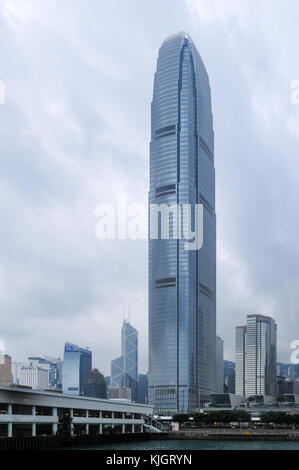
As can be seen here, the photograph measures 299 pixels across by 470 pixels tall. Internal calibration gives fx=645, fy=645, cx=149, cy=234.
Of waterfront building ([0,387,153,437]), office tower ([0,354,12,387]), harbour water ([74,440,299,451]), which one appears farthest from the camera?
office tower ([0,354,12,387])

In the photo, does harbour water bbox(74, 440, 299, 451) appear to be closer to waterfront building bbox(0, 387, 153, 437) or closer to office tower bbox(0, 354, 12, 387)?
waterfront building bbox(0, 387, 153, 437)

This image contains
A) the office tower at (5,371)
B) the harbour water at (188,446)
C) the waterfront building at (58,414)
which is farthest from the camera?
the office tower at (5,371)

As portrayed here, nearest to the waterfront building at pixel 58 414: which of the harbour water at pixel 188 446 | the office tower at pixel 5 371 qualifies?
the harbour water at pixel 188 446

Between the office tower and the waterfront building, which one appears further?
the office tower

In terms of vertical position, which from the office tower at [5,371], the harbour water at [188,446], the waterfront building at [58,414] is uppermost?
the office tower at [5,371]

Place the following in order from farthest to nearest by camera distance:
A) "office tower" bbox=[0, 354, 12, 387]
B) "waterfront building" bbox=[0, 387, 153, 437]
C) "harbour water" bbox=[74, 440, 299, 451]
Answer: "office tower" bbox=[0, 354, 12, 387] → "harbour water" bbox=[74, 440, 299, 451] → "waterfront building" bbox=[0, 387, 153, 437]

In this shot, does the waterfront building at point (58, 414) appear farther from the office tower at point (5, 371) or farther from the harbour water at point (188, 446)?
the office tower at point (5, 371)

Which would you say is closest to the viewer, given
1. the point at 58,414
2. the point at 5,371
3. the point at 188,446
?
the point at 58,414

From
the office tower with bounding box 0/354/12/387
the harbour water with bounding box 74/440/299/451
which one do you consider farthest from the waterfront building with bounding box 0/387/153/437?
the office tower with bounding box 0/354/12/387

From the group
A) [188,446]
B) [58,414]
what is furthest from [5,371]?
[188,446]

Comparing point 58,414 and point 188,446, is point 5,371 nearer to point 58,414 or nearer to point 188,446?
point 58,414

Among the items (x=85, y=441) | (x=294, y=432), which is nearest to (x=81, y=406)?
(x=85, y=441)
